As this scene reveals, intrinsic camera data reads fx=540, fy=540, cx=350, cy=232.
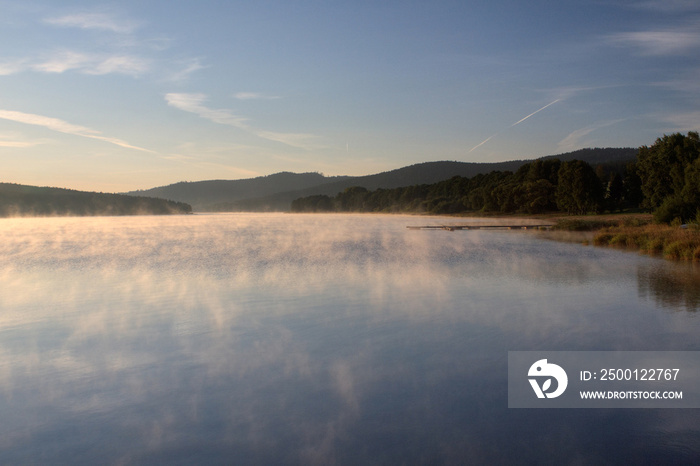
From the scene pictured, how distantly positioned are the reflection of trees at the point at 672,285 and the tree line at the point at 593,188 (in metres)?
23.8

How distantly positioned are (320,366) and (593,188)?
102m

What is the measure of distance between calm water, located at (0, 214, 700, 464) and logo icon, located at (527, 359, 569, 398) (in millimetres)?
675

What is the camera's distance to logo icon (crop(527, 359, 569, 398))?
10.0 m

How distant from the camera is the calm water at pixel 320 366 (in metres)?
7.88

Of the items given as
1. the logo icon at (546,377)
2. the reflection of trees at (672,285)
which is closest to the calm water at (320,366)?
the reflection of trees at (672,285)

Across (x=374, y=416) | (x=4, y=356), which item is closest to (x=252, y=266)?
(x=4, y=356)

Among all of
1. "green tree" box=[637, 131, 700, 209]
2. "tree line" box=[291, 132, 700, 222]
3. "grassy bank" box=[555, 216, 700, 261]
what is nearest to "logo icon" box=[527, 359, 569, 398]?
"grassy bank" box=[555, 216, 700, 261]

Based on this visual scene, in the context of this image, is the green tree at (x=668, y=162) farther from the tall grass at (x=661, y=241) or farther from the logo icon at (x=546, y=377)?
the logo icon at (x=546, y=377)

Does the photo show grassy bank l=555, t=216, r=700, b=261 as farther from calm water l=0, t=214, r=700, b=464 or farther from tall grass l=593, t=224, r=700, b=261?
calm water l=0, t=214, r=700, b=464

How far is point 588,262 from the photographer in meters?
33.4

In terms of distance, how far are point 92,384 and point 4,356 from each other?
3.61 metres

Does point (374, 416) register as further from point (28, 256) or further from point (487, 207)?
point (487, 207)

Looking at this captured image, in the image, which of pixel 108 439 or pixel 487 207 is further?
pixel 487 207
